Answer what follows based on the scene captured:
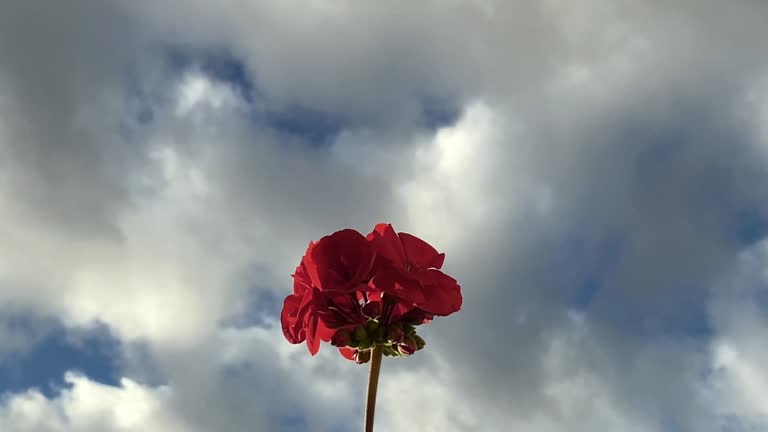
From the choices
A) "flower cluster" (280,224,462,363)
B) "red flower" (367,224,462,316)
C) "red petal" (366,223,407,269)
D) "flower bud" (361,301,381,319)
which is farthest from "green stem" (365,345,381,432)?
"red petal" (366,223,407,269)

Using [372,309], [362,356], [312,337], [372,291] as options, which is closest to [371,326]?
[372,309]

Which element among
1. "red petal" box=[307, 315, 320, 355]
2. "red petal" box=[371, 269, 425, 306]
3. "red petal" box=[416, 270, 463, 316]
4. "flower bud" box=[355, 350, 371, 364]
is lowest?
"flower bud" box=[355, 350, 371, 364]

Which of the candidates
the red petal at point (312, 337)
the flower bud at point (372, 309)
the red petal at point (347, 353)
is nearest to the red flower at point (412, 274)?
the flower bud at point (372, 309)

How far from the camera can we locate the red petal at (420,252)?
4.30 meters

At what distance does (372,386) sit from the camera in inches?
148

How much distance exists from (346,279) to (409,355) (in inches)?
23.7

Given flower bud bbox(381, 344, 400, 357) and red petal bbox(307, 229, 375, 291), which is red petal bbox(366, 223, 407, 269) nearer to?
red petal bbox(307, 229, 375, 291)

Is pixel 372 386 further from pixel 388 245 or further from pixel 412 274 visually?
pixel 388 245

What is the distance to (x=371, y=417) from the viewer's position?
3600mm

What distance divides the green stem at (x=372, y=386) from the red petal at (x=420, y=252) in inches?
23.3

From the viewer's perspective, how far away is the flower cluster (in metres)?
4.04

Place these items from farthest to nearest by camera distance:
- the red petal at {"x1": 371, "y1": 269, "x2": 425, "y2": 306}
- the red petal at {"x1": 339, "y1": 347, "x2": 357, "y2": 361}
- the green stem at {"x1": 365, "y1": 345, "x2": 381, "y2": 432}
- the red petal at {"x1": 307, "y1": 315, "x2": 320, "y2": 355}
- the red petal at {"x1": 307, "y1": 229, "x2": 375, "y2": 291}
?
the red petal at {"x1": 339, "y1": 347, "x2": 357, "y2": 361} < the red petal at {"x1": 307, "y1": 315, "x2": 320, "y2": 355} < the red petal at {"x1": 307, "y1": 229, "x2": 375, "y2": 291} < the red petal at {"x1": 371, "y1": 269, "x2": 425, "y2": 306} < the green stem at {"x1": 365, "y1": 345, "x2": 381, "y2": 432}

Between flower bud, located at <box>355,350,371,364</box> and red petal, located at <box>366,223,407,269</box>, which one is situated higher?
red petal, located at <box>366,223,407,269</box>

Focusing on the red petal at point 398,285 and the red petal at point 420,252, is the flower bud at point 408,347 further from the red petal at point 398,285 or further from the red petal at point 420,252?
the red petal at point 420,252
